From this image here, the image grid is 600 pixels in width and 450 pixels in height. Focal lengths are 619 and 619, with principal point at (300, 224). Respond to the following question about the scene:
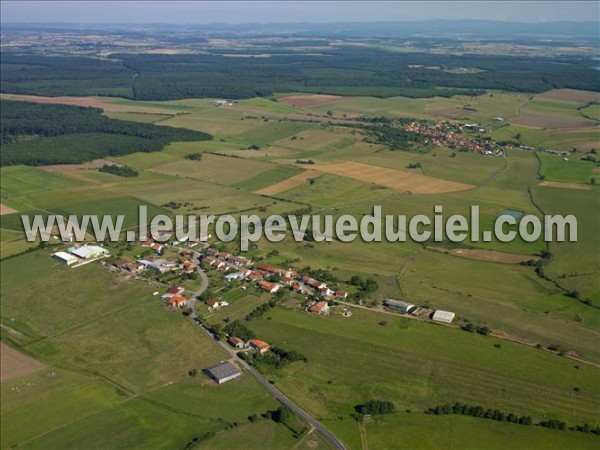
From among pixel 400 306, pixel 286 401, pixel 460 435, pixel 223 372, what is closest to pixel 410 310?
pixel 400 306

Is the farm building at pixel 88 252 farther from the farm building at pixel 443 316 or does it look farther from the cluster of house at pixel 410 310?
the farm building at pixel 443 316

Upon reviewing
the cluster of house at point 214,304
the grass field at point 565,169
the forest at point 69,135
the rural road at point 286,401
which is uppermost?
the forest at point 69,135

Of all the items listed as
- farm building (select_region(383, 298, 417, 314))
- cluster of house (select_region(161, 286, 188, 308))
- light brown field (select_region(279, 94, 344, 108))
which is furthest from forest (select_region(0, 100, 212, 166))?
farm building (select_region(383, 298, 417, 314))

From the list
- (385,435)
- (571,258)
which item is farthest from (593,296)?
(385,435)

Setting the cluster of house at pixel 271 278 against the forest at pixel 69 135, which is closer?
the cluster of house at pixel 271 278

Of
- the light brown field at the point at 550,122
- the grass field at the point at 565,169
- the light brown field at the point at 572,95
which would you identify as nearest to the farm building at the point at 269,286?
the grass field at the point at 565,169

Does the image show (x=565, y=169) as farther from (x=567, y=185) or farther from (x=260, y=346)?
(x=260, y=346)
